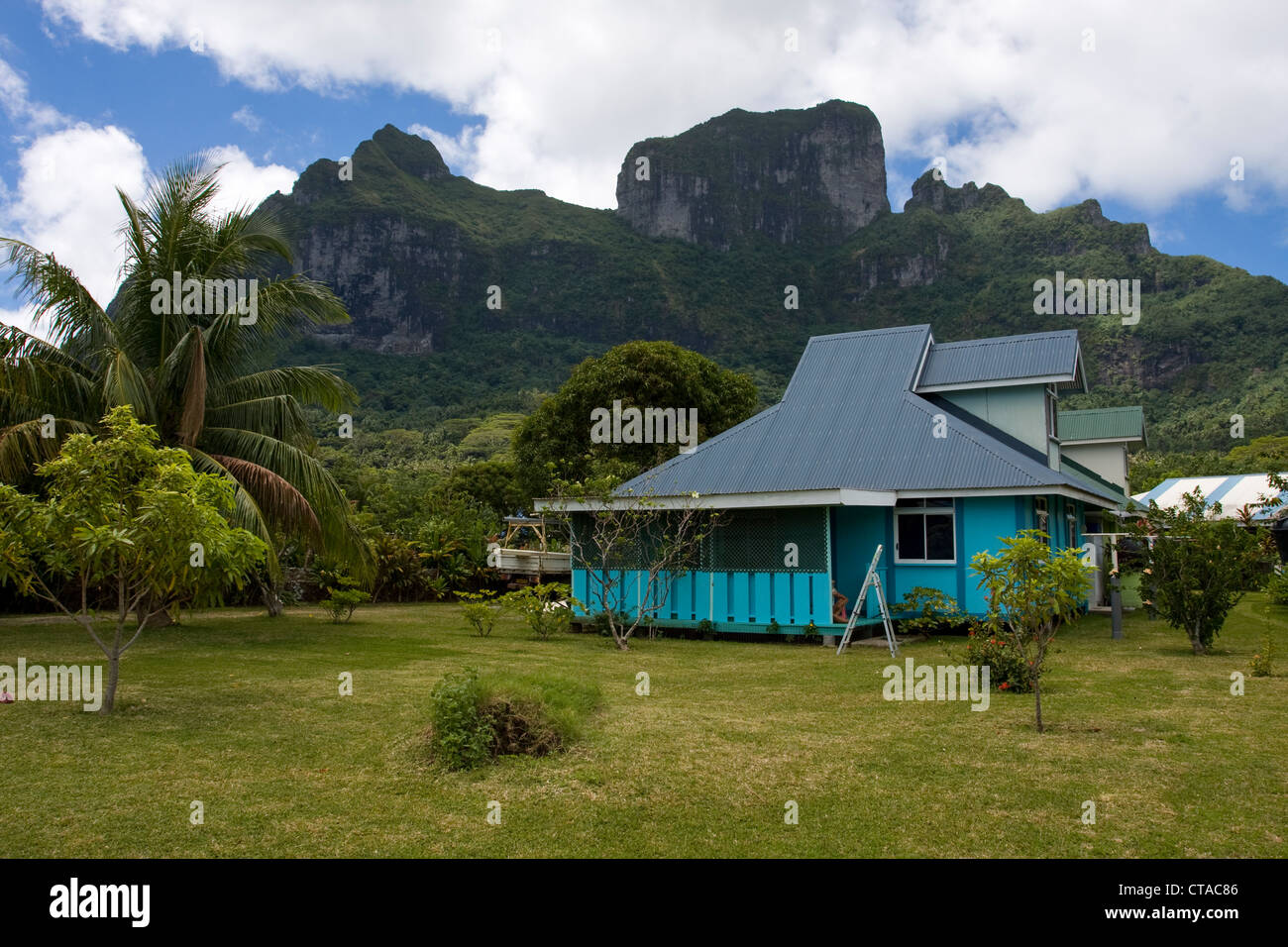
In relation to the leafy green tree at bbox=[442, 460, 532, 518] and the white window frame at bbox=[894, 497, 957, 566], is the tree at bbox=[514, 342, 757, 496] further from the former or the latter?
the leafy green tree at bbox=[442, 460, 532, 518]

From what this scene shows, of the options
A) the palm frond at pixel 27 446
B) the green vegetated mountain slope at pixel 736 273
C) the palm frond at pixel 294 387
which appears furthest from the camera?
the green vegetated mountain slope at pixel 736 273

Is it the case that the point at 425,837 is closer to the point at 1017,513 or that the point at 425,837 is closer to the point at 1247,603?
the point at 1017,513

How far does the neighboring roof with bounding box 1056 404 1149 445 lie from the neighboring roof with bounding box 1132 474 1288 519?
717 centimetres

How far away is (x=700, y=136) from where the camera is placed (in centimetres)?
14312

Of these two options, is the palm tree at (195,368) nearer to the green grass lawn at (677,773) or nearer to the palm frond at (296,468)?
the palm frond at (296,468)

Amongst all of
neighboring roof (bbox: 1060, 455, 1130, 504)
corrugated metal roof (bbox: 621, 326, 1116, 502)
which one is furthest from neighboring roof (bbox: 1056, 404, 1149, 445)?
corrugated metal roof (bbox: 621, 326, 1116, 502)

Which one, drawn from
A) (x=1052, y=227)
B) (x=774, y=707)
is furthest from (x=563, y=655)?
(x=1052, y=227)

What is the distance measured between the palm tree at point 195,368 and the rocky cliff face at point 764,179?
115341 millimetres

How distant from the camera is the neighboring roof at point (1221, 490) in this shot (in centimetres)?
3061

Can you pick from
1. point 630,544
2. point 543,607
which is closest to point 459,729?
point 543,607

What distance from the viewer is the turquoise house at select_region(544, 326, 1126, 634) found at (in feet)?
49.2

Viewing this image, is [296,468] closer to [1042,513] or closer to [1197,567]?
[1042,513]

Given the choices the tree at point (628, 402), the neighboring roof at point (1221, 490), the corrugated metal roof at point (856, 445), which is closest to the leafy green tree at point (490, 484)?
the tree at point (628, 402)

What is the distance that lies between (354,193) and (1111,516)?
377 feet
